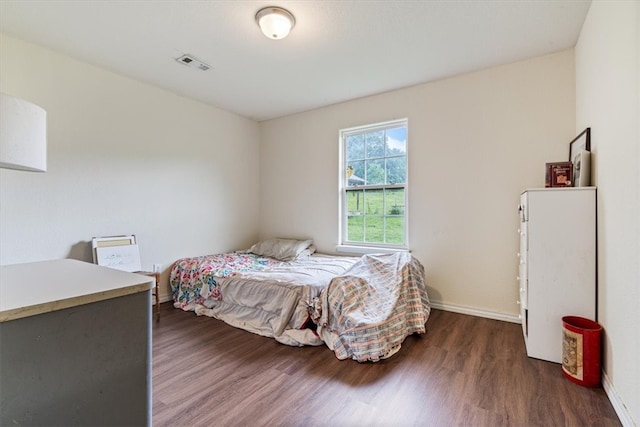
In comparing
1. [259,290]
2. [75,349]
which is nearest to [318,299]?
[259,290]

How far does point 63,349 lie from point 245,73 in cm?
290

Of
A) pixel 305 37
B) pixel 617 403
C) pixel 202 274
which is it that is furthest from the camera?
pixel 202 274

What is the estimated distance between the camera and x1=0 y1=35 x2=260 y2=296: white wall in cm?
247

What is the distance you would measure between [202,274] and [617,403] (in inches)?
129

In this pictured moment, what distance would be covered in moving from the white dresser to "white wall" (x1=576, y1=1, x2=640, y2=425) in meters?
0.07

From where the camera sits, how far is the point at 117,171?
121 inches

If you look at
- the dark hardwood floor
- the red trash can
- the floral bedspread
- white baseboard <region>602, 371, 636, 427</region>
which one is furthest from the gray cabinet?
the red trash can

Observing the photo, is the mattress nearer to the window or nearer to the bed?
the bed

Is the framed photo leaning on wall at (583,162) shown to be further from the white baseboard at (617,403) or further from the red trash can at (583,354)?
the white baseboard at (617,403)

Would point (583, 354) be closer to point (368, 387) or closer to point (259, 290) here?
point (368, 387)

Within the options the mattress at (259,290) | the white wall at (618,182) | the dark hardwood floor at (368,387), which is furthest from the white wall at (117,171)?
the white wall at (618,182)

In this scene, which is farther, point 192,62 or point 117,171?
point 117,171

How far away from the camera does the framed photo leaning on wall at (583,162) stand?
6.78ft

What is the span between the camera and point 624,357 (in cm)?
149
